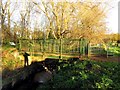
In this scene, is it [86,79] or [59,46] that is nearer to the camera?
[86,79]

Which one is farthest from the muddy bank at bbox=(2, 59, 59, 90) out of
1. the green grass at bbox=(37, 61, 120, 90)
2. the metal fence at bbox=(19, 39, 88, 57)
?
the metal fence at bbox=(19, 39, 88, 57)

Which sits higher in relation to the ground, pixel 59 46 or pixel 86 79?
pixel 59 46

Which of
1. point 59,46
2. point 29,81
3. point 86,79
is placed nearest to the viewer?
point 86,79

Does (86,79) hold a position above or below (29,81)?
above

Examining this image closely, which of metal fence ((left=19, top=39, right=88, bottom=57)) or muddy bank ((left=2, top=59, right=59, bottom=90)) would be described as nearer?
muddy bank ((left=2, top=59, right=59, bottom=90))

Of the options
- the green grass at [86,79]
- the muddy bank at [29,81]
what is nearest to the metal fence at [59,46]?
the muddy bank at [29,81]

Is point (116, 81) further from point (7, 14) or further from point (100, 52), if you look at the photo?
point (7, 14)

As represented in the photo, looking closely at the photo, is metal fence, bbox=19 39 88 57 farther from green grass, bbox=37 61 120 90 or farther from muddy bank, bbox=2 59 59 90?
green grass, bbox=37 61 120 90

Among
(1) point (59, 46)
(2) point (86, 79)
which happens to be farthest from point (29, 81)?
(1) point (59, 46)

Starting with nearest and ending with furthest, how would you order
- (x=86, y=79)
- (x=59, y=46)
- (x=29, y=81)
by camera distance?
1. (x=86, y=79)
2. (x=29, y=81)
3. (x=59, y=46)

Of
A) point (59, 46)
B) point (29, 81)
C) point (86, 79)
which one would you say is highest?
point (59, 46)

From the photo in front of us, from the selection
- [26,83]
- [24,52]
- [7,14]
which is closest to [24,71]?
[26,83]

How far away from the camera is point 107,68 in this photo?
29.6 feet

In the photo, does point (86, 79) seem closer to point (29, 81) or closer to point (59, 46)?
point (29, 81)
